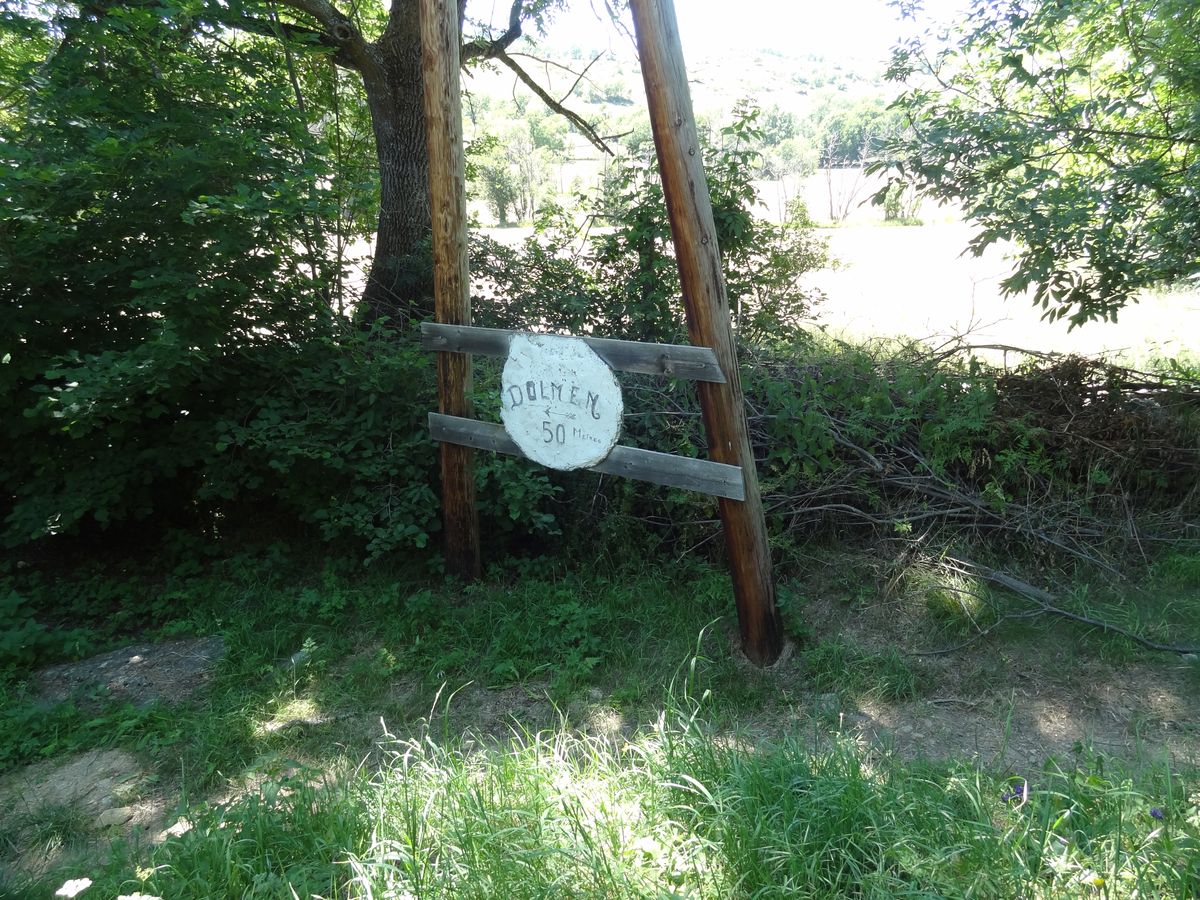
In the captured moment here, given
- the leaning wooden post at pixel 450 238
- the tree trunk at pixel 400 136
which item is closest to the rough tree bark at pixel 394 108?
the tree trunk at pixel 400 136

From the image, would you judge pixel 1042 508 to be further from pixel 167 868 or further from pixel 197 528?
pixel 197 528

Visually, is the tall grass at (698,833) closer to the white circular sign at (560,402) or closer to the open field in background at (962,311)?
the white circular sign at (560,402)

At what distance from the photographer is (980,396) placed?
4988 mm

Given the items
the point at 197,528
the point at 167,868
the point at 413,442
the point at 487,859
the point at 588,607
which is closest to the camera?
the point at 487,859

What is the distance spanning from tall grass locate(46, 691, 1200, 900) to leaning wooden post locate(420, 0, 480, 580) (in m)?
2.30

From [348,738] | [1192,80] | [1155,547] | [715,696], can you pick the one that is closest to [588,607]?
[715,696]

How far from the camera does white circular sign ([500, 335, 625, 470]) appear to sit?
425 cm

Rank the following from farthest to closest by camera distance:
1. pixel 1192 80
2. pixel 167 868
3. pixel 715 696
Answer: pixel 1192 80, pixel 715 696, pixel 167 868

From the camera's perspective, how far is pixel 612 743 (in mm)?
3811

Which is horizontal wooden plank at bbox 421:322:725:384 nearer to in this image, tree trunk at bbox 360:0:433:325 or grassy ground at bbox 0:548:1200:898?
grassy ground at bbox 0:548:1200:898

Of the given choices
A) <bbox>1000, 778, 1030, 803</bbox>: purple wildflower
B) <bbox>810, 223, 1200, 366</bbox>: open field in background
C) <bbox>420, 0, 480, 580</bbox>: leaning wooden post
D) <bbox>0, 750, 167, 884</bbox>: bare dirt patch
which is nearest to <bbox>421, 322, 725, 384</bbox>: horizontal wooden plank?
<bbox>420, 0, 480, 580</bbox>: leaning wooden post

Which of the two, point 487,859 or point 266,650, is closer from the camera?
point 487,859

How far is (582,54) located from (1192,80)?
7.67m

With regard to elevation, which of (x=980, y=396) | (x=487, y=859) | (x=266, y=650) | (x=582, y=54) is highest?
(x=582, y=54)
